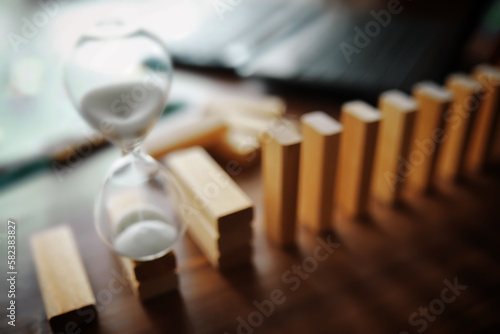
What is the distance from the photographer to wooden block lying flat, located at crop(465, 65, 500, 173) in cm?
69

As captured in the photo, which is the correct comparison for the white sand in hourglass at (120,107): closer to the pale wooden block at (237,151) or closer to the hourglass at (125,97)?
the hourglass at (125,97)

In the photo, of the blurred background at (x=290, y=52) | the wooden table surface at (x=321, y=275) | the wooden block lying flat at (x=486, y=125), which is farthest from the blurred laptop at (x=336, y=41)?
the wooden table surface at (x=321, y=275)

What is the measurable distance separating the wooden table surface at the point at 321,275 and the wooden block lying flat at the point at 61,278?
2 centimetres

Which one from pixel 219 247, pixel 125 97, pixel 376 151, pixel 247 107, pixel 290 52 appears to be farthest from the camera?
pixel 290 52

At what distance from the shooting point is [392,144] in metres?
0.64

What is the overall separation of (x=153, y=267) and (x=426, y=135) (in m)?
0.43

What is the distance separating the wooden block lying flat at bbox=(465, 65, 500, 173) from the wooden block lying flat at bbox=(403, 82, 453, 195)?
8 centimetres

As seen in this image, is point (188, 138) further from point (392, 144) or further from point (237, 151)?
point (392, 144)

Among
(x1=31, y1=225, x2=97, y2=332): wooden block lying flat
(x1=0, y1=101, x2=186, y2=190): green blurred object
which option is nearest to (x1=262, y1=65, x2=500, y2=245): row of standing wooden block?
(x1=31, y1=225, x2=97, y2=332): wooden block lying flat

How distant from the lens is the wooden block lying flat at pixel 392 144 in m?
0.62

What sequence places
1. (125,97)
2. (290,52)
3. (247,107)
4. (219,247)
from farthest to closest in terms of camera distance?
(290,52) → (247,107) → (219,247) → (125,97)

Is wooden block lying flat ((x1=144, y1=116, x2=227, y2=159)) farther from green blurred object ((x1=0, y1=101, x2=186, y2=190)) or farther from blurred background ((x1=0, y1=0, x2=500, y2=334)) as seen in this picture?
green blurred object ((x1=0, y1=101, x2=186, y2=190))

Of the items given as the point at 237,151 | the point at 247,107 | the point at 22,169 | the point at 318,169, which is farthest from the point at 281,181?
the point at 22,169

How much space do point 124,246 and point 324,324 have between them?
232mm
